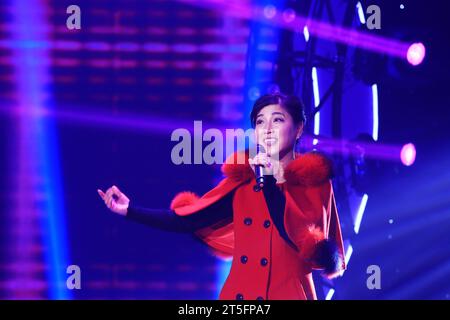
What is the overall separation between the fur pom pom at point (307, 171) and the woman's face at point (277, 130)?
10 cm

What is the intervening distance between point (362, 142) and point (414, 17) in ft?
2.11

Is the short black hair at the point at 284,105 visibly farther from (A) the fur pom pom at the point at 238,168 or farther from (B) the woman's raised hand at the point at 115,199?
(B) the woman's raised hand at the point at 115,199

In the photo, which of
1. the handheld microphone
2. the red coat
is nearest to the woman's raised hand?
the red coat

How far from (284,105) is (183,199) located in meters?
0.62

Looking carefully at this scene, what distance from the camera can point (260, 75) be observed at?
367 cm

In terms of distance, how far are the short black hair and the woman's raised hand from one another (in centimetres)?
67

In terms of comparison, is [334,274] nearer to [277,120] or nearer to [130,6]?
[277,120]

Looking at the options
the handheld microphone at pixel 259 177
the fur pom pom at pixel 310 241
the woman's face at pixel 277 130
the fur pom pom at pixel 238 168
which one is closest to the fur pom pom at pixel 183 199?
the fur pom pom at pixel 238 168

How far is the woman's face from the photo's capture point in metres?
3.52

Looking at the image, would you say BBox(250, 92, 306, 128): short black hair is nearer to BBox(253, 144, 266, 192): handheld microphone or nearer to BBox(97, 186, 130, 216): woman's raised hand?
BBox(253, 144, 266, 192): handheld microphone

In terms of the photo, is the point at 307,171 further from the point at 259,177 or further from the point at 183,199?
the point at 183,199

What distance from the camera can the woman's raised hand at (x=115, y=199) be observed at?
142 inches

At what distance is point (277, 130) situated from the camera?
3523 mm

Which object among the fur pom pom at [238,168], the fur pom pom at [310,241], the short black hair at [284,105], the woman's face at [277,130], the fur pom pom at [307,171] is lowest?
the fur pom pom at [310,241]
